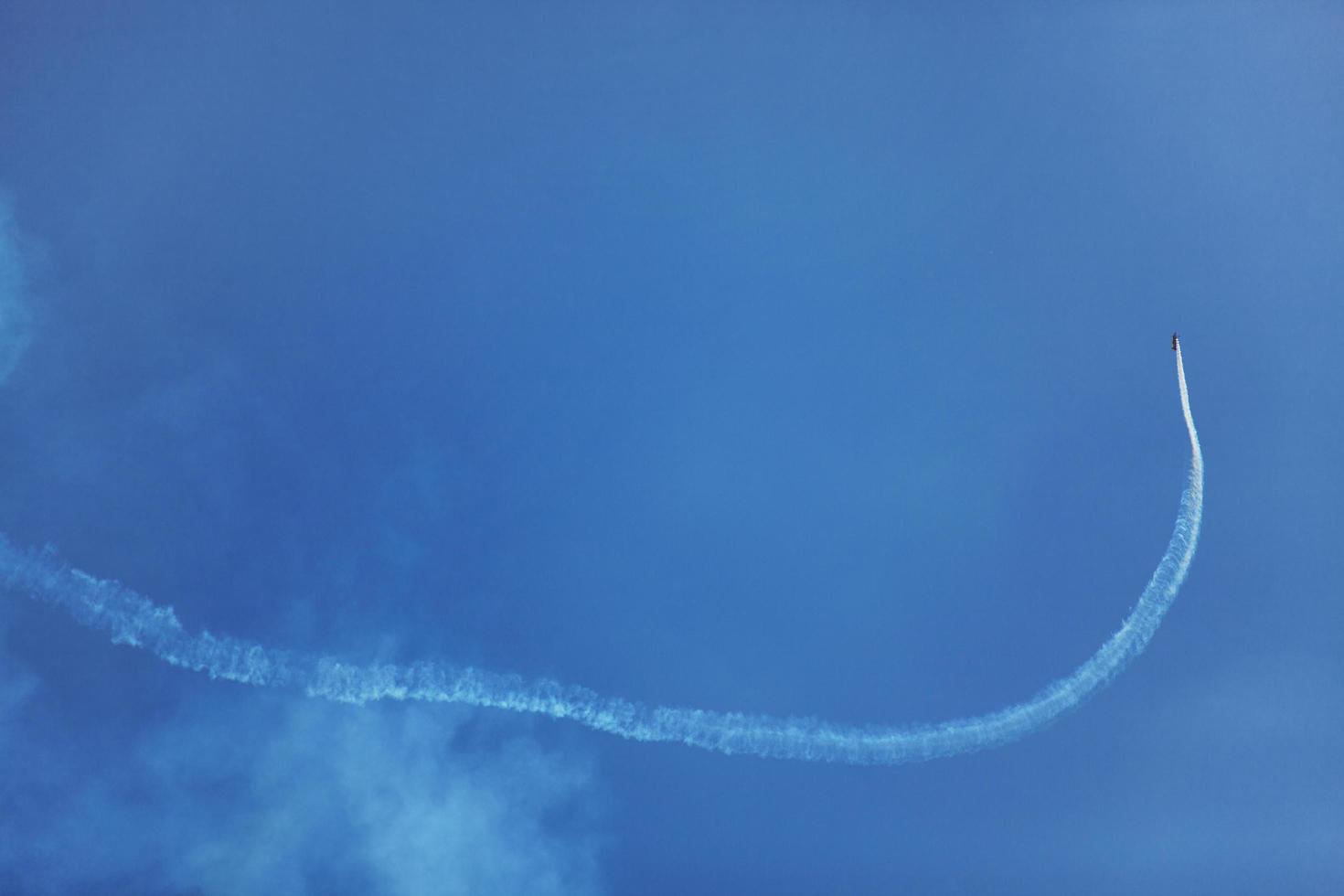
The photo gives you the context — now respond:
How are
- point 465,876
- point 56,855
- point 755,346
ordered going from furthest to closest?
1. point 755,346
2. point 465,876
3. point 56,855

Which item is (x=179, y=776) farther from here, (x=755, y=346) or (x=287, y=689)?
(x=755, y=346)

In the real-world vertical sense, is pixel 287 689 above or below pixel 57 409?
below

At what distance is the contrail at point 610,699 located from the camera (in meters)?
9.77

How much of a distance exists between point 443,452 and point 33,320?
3.79 meters

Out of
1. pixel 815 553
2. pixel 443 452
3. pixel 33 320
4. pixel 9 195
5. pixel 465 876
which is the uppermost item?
pixel 9 195

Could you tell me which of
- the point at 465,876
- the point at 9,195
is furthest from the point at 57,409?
the point at 465,876

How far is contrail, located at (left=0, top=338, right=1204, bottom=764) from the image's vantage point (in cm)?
977

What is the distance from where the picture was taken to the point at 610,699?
10.4m

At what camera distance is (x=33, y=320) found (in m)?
9.93

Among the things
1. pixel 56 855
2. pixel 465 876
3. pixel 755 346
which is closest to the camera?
pixel 56 855

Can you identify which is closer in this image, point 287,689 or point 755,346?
point 287,689

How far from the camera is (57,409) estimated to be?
32.4 feet

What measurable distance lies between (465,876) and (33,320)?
639 centimetres

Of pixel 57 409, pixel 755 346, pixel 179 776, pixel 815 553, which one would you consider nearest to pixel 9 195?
pixel 57 409
